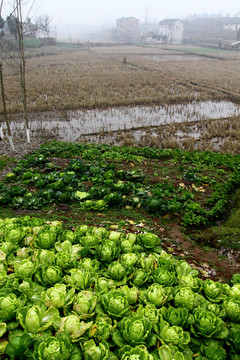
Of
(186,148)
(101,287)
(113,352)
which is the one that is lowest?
(186,148)

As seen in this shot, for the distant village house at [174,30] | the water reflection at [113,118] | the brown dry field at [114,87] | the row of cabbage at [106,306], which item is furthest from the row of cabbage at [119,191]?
the distant village house at [174,30]

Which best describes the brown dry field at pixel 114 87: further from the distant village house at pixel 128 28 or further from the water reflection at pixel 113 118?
the distant village house at pixel 128 28

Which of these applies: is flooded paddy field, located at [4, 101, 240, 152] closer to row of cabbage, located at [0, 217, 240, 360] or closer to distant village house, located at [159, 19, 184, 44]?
row of cabbage, located at [0, 217, 240, 360]

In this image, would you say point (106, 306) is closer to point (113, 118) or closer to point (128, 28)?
point (113, 118)

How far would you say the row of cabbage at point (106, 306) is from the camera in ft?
5.85

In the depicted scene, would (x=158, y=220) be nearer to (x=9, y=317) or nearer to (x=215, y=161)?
(x=9, y=317)

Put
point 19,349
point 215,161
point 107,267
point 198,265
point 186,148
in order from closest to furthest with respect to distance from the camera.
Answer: point 19,349 → point 107,267 → point 198,265 → point 215,161 → point 186,148

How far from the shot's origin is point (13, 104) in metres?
18.2

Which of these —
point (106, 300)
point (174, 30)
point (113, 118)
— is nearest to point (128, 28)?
point (174, 30)

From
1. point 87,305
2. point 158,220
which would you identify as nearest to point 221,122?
point 158,220

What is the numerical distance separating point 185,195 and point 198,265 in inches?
115

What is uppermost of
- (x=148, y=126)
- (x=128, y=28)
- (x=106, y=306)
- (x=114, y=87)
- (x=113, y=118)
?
(x=128, y=28)

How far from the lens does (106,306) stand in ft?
6.70

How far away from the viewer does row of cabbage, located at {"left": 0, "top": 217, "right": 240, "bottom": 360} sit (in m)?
1.78
